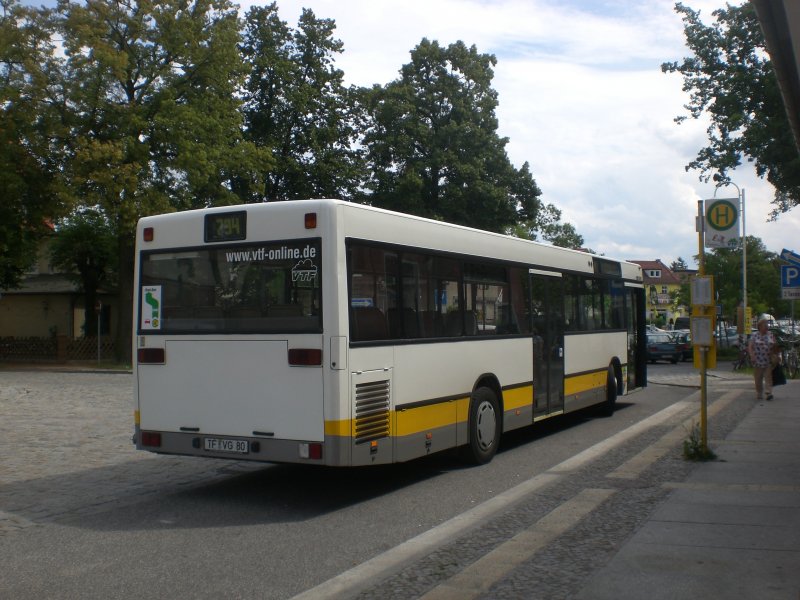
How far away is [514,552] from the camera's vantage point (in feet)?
21.2

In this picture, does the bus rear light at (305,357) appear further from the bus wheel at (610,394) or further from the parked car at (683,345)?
the parked car at (683,345)

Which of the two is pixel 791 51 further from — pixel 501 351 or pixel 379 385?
pixel 501 351

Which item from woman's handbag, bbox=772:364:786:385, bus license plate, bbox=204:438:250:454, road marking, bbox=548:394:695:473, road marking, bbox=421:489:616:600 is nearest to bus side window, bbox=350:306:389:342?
bus license plate, bbox=204:438:250:454

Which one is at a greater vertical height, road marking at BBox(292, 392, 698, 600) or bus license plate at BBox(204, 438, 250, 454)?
bus license plate at BBox(204, 438, 250, 454)

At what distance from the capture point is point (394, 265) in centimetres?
925

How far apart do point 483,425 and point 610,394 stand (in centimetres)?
621

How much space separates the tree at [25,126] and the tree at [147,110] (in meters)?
1.25

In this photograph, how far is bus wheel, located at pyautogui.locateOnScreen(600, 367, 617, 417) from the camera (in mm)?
16297

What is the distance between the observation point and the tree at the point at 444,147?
4566 cm

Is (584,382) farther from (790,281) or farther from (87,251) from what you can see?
(87,251)

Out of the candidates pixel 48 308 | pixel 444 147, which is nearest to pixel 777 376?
pixel 444 147

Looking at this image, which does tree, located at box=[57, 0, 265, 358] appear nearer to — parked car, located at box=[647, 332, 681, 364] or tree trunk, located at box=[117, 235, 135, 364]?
tree trunk, located at box=[117, 235, 135, 364]

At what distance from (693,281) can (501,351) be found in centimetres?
256

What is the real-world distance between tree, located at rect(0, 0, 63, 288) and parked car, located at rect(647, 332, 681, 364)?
26814mm
